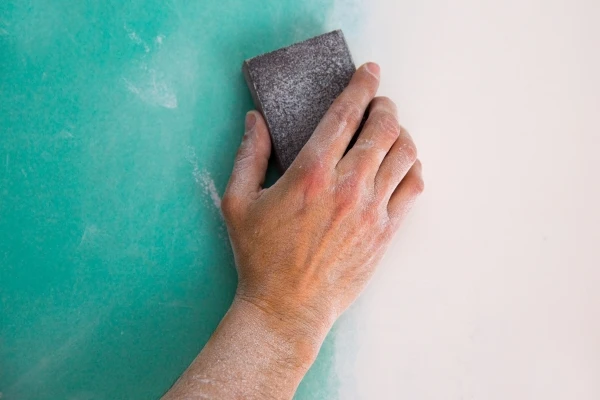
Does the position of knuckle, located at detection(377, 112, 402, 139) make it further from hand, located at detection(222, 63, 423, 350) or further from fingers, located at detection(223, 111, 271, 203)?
fingers, located at detection(223, 111, 271, 203)

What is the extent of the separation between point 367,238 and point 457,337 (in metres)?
0.44

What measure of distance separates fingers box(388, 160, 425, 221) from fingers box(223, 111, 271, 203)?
36 cm

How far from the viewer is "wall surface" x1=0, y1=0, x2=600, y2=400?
149cm

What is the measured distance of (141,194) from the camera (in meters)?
1.52

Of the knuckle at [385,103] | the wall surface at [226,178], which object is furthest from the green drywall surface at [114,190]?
the knuckle at [385,103]

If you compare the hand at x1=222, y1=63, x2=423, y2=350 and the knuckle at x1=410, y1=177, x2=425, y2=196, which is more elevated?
the knuckle at x1=410, y1=177, x2=425, y2=196

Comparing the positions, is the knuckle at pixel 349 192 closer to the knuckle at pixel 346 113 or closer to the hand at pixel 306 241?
the hand at pixel 306 241

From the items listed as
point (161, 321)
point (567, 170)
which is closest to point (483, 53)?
point (567, 170)

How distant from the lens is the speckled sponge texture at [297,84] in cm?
149

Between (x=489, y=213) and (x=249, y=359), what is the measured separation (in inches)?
32.5

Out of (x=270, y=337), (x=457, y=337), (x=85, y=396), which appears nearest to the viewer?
(x=270, y=337)

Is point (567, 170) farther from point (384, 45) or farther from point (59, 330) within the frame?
point (59, 330)

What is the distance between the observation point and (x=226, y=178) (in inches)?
61.3

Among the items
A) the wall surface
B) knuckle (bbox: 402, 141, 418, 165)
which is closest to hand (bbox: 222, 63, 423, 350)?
knuckle (bbox: 402, 141, 418, 165)
